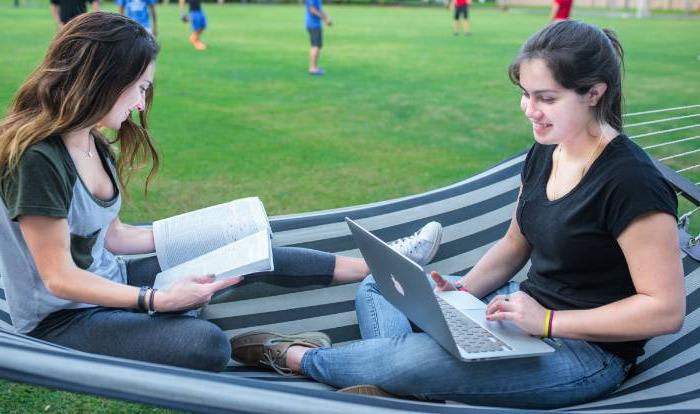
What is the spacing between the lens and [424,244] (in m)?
3.30

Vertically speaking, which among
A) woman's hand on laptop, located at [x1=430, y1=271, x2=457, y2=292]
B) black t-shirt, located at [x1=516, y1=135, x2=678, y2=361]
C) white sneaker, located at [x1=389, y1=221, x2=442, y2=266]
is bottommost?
white sneaker, located at [x1=389, y1=221, x2=442, y2=266]

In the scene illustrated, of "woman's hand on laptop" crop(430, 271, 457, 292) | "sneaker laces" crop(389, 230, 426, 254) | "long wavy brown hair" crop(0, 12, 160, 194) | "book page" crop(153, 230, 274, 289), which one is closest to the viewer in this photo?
"long wavy brown hair" crop(0, 12, 160, 194)

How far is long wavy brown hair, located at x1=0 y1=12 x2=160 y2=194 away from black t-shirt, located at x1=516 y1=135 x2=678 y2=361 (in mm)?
1213

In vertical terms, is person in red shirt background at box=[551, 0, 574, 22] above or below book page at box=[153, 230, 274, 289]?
below

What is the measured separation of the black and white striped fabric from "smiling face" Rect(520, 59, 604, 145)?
27.7 inches

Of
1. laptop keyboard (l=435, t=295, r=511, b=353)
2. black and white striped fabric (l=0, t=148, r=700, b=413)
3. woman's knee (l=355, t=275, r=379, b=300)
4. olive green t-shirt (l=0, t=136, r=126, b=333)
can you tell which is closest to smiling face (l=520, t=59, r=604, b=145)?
laptop keyboard (l=435, t=295, r=511, b=353)

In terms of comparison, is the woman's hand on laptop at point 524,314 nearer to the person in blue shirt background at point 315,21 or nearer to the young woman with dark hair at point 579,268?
the young woman with dark hair at point 579,268

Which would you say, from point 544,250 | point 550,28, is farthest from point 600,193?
point 550,28

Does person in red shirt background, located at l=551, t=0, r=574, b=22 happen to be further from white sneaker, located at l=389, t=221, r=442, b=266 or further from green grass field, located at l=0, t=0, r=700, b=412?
white sneaker, located at l=389, t=221, r=442, b=266

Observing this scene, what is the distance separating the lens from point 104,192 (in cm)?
256

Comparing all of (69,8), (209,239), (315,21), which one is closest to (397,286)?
(209,239)

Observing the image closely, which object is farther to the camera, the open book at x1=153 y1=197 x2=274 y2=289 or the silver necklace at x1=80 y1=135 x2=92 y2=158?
the open book at x1=153 y1=197 x2=274 y2=289

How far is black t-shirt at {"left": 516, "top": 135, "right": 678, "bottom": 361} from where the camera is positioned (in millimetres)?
2119

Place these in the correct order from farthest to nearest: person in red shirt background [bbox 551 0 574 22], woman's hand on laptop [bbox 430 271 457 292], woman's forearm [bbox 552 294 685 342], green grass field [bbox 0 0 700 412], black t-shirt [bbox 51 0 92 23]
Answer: person in red shirt background [bbox 551 0 574 22]
black t-shirt [bbox 51 0 92 23]
green grass field [bbox 0 0 700 412]
woman's hand on laptop [bbox 430 271 457 292]
woman's forearm [bbox 552 294 685 342]
